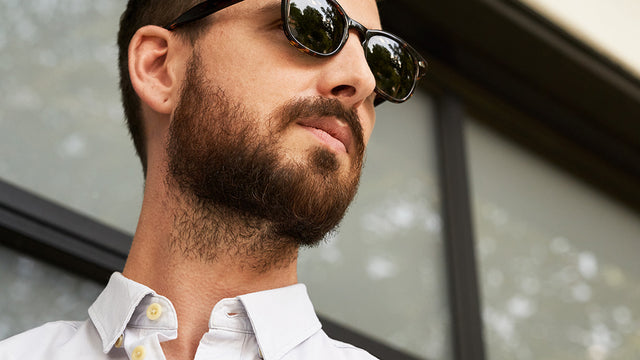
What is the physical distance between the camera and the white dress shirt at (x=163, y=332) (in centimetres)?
134

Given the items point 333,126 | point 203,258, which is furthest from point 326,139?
point 203,258

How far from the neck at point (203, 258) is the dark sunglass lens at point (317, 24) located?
440 millimetres

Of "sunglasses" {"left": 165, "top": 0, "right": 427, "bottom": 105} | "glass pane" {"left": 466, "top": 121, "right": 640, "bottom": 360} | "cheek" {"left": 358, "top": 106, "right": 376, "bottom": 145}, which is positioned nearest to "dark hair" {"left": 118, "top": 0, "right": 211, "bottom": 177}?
"sunglasses" {"left": 165, "top": 0, "right": 427, "bottom": 105}

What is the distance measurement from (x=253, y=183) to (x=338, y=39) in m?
0.42

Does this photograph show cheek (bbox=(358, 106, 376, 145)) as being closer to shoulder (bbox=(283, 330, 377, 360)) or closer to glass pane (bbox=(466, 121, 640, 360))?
shoulder (bbox=(283, 330, 377, 360))

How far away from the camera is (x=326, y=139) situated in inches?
59.2

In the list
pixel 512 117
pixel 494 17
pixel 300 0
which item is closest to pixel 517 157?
pixel 512 117

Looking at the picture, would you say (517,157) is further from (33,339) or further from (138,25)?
(33,339)

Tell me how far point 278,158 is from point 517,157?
7.92 feet

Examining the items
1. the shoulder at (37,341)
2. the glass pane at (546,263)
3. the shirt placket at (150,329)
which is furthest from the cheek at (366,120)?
the glass pane at (546,263)

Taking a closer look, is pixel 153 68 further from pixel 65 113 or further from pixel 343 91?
pixel 65 113

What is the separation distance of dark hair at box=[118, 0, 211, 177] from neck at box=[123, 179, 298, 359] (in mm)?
313

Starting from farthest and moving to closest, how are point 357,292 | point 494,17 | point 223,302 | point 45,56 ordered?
point 494,17 < point 357,292 < point 45,56 < point 223,302

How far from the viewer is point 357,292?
273cm
